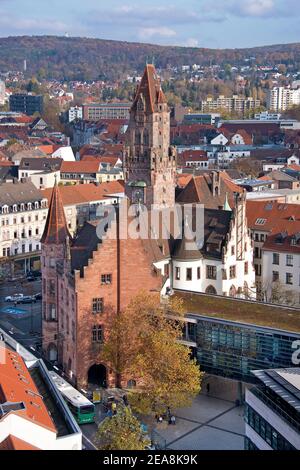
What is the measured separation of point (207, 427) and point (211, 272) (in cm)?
2722

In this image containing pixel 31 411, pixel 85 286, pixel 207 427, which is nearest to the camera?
pixel 31 411

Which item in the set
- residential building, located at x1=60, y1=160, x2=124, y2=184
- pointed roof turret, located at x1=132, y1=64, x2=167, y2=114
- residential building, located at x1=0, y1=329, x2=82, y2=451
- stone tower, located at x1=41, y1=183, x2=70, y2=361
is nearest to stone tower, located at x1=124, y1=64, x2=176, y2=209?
pointed roof turret, located at x1=132, y1=64, x2=167, y2=114

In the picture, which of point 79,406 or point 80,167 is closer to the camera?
point 79,406

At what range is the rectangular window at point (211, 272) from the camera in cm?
9181

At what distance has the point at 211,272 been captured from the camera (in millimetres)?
91938

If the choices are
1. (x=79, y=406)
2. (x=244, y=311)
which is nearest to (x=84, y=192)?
(x=244, y=311)

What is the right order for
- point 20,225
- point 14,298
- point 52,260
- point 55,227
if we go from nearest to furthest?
point 52,260 → point 55,227 → point 14,298 → point 20,225

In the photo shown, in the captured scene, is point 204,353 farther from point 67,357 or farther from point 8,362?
point 8,362

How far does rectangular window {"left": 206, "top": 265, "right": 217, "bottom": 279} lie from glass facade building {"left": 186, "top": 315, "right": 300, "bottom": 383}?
16.4m

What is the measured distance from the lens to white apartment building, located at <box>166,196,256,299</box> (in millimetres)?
90125

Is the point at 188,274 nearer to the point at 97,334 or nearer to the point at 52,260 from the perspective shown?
the point at 52,260

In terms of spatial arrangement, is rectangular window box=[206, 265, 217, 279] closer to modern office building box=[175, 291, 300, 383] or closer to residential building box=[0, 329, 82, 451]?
modern office building box=[175, 291, 300, 383]

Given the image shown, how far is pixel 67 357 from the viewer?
3103 inches
